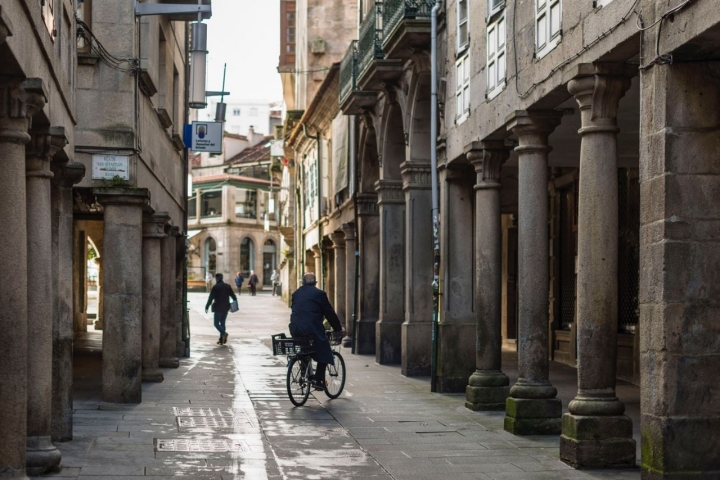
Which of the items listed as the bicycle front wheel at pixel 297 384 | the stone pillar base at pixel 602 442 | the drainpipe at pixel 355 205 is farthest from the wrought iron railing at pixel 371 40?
the stone pillar base at pixel 602 442

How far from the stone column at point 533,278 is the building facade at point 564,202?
17 mm

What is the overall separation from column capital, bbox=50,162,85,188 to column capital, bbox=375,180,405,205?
11485 mm

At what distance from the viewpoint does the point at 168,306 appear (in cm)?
2134

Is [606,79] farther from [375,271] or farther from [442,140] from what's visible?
[375,271]

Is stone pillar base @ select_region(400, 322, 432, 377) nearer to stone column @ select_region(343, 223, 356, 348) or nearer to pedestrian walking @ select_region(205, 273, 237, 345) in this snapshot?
stone column @ select_region(343, 223, 356, 348)

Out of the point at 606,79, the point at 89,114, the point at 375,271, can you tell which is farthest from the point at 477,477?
the point at 375,271

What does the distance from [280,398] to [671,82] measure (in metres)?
8.95

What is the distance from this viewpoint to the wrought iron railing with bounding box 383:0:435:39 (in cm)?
1773

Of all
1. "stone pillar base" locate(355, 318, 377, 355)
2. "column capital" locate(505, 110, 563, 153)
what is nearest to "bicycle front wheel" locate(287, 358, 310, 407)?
"column capital" locate(505, 110, 563, 153)

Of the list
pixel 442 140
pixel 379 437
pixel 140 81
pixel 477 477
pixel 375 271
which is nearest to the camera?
pixel 477 477

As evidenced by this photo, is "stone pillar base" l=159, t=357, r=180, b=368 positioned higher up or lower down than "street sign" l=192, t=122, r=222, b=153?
lower down

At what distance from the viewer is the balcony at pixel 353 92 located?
23.6m

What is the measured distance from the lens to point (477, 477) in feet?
32.3

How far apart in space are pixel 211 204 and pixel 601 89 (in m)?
81.6
